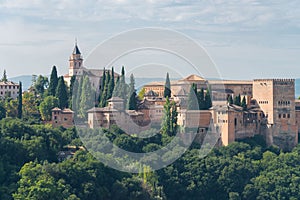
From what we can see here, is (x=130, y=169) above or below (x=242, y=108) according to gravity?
below

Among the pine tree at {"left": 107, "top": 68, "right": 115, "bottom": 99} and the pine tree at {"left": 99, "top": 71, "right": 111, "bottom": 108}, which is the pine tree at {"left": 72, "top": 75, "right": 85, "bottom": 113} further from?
the pine tree at {"left": 107, "top": 68, "right": 115, "bottom": 99}

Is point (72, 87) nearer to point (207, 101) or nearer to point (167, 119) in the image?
point (167, 119)

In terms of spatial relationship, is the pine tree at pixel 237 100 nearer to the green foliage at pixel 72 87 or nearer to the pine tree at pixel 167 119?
the pine tree at pixel 167 119

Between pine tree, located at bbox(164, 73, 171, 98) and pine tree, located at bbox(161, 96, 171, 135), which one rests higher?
pine tree, located at bbox(164, 73, 171, 98)

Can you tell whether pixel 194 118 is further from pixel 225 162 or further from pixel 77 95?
pixel 77 95

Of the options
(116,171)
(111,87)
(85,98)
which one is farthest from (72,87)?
(116,171)

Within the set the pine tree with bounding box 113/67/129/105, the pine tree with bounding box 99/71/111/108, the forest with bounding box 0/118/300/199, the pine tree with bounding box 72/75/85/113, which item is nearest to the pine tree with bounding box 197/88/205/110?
the forest with bounding box 0/118/300/199

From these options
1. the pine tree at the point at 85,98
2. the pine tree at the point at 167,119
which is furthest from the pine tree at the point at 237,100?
the pine tree at the point at 85,98

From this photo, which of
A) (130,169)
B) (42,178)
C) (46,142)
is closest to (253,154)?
(130,169)
